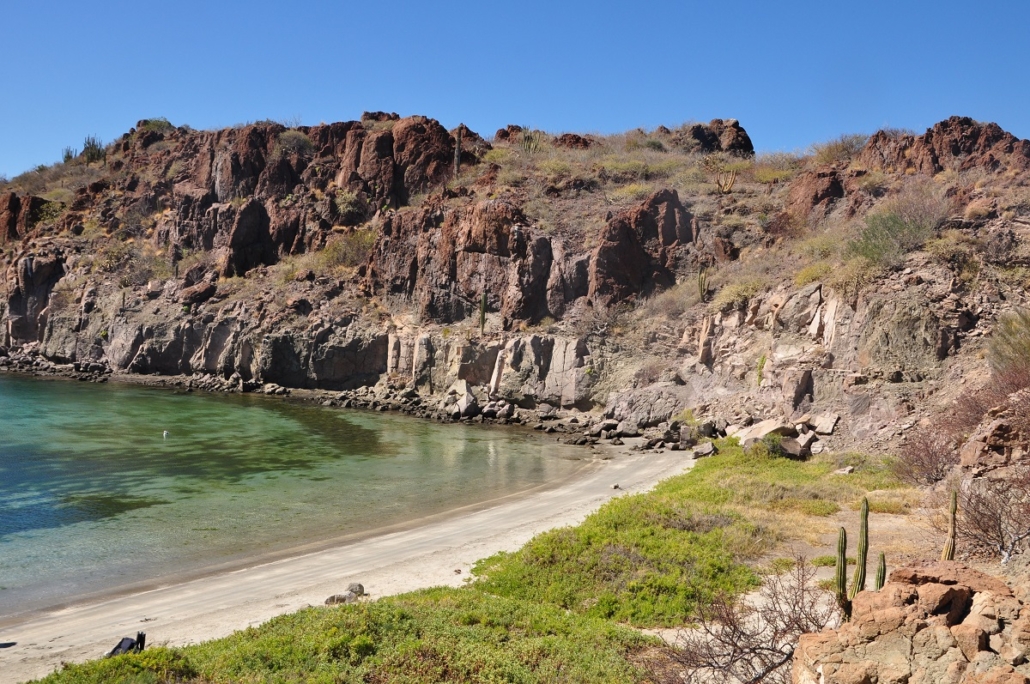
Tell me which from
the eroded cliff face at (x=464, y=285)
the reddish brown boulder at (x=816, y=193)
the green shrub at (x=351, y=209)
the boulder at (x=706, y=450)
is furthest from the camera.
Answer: the green shrub at (x=351, y=209)

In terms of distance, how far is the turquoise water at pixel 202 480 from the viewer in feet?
48.1

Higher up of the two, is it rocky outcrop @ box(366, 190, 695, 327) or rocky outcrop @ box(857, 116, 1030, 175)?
rocky outcrop @ box(857, 116, 1030, 175)

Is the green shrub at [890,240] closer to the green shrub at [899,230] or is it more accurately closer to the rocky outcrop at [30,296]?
the green shrub at [899,230]

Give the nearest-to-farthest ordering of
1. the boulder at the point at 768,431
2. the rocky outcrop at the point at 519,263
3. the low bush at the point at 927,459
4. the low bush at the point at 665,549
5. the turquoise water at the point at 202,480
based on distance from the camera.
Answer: the low bush at the point at 665,549, the turquoise water at the point at 202,480, the low bush at the point at 927,459, the boulder at the point at 768,431, the rocky outcrop at the point at 519,263

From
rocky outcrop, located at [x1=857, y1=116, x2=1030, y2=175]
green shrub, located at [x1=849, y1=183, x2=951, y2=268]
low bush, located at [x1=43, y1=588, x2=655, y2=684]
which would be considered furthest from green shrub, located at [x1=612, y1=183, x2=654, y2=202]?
low bush, located at [x1=43, y1=588, x2=655, y2=684]

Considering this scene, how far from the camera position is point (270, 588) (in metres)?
12.7

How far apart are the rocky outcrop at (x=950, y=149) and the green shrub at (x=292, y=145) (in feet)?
147

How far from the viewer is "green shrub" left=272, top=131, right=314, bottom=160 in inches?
2318

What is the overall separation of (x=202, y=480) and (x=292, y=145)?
1751 inches

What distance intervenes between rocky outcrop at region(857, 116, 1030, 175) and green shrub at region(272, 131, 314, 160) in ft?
147

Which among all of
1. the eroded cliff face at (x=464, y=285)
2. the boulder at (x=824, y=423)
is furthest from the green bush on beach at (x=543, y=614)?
the eroded cliff face at (x=464, y=285)

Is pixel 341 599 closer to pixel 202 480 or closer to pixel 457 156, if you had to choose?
pixel 202 480

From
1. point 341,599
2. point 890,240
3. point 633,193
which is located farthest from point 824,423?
point 633,193

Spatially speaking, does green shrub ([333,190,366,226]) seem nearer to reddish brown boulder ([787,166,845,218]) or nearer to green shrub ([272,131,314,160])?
green shrub ([272,131,314,160])
